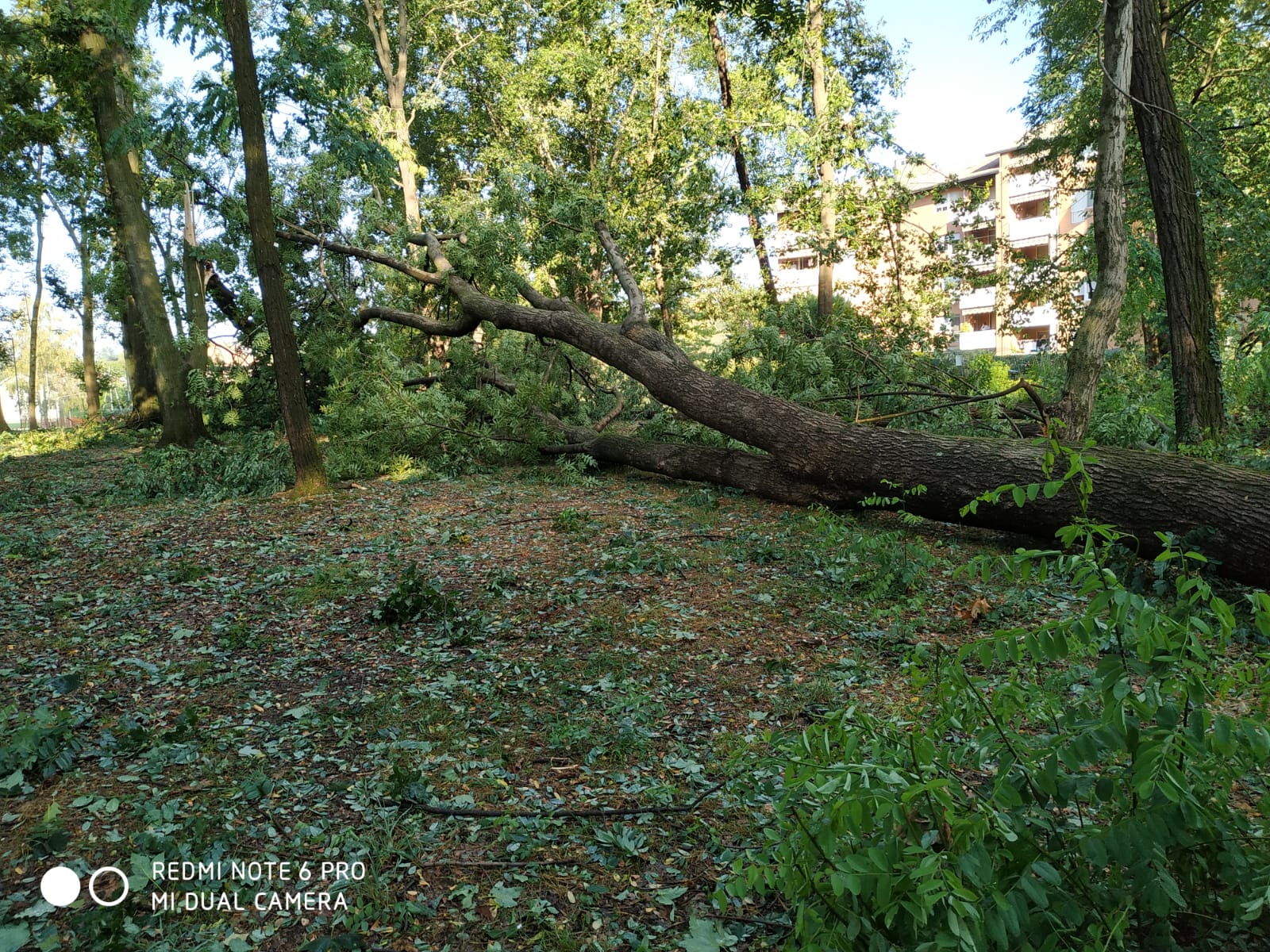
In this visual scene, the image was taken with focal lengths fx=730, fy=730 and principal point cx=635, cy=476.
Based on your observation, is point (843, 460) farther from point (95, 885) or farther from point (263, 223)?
point (263, 223)

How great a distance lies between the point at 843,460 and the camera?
611 cm

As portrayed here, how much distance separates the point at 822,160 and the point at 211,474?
11.0m

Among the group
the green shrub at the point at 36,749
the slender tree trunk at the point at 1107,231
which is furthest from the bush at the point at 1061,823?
the slender tree trunk at the point at 1107,231

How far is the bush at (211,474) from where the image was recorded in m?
7.58

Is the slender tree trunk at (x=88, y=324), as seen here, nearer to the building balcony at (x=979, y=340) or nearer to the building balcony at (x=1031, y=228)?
the building balcony at (x=979, y=340)

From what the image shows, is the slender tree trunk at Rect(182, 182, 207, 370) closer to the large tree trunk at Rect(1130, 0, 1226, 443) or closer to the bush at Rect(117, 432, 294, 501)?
the bush at Rect(117, 432, 294, 501)

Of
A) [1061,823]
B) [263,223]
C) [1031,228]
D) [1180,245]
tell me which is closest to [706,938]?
[1061,823]

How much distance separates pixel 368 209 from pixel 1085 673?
1068 centimetres

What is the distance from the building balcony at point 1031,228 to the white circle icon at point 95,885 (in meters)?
44.2

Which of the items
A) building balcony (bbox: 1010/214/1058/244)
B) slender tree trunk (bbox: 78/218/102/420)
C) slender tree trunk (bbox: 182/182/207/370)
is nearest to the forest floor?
slender tree trunk (bbox: 182/182/207/370)

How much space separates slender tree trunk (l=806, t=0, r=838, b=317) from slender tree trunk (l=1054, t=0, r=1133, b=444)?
5.91 metres

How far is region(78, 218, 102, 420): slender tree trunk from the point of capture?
20.8 meters

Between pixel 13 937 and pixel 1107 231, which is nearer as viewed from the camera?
pixel 13 937

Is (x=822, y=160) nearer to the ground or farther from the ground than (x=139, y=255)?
farther from the ground
